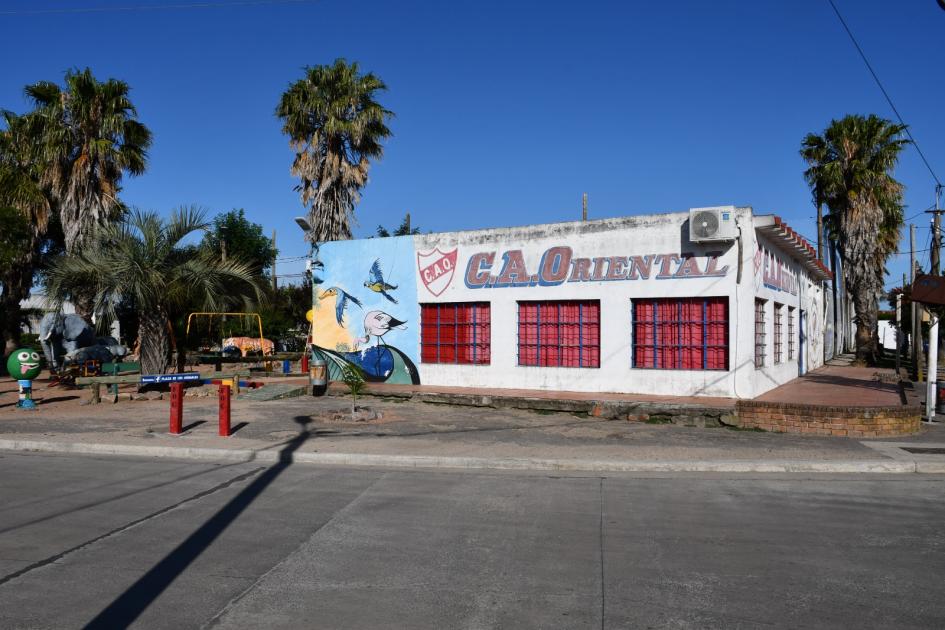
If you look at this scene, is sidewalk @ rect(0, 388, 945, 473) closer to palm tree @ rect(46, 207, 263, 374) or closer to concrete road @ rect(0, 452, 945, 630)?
concrete road @ rect(0, 452, 945, 630)

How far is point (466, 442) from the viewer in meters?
11.9

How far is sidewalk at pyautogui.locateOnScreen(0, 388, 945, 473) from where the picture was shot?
1027 cm

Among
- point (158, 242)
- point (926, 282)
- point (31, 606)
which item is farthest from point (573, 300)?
point (31, 606)

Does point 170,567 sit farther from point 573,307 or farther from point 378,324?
point 378,324

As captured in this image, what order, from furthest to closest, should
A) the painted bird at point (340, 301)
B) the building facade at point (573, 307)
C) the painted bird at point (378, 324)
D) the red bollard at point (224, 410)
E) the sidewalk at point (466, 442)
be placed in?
the painted bird at point (340, 301) → the painted bird at point (378, 324) → the building facade at point (573, 307) → the red bollard at point (224, 410) → the sidewalk at point (466, 442)

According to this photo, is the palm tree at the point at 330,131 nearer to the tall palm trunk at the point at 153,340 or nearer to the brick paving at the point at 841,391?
the tall palm trunk at the point at 153,340

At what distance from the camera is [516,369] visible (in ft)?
60.0

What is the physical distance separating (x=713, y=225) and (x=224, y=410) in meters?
10.3

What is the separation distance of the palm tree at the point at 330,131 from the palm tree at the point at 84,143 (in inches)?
216

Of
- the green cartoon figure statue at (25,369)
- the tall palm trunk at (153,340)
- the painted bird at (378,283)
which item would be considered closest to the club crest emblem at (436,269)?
the painted bird at (378,283)

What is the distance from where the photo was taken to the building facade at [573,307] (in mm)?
16078

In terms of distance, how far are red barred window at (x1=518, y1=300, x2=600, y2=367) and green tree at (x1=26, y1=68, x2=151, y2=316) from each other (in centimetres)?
1617

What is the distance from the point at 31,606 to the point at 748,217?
14.7 m

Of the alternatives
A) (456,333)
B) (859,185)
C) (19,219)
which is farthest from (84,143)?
(859,185)
